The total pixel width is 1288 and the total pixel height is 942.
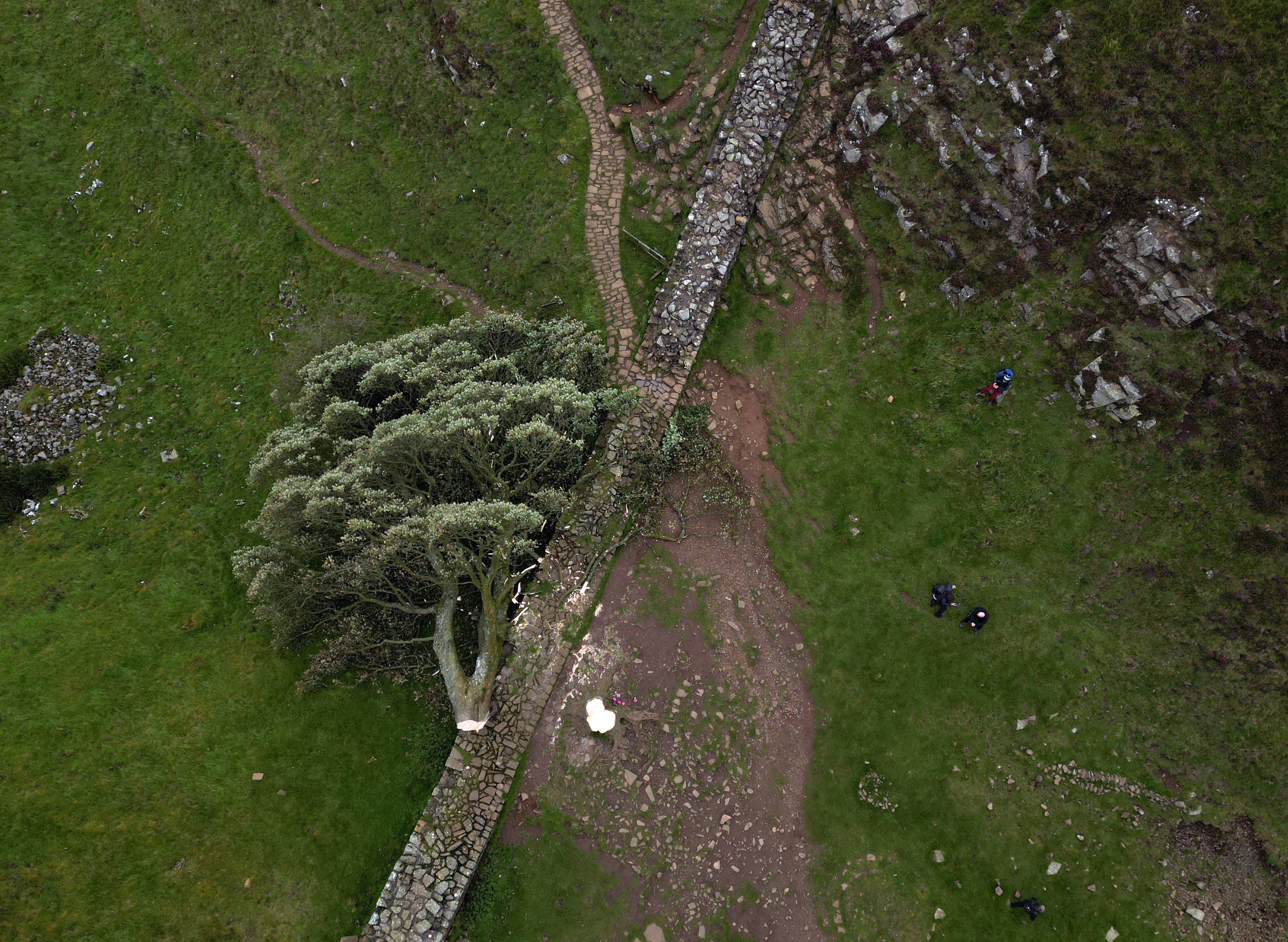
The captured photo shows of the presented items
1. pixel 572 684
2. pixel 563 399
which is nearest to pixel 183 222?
pixel 563 399

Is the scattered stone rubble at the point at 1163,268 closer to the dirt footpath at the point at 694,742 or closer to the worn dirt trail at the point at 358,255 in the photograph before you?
the dirt footpath at the point at 694,742

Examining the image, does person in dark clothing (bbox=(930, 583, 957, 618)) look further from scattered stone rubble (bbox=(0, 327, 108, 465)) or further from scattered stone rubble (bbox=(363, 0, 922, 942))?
scattered stone rubble (bbox=(0, 327, 108, 465))

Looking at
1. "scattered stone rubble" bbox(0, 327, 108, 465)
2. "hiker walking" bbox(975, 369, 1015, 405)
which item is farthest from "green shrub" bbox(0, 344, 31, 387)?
"hiker walking" bbox(975, 369, 1015, 405)

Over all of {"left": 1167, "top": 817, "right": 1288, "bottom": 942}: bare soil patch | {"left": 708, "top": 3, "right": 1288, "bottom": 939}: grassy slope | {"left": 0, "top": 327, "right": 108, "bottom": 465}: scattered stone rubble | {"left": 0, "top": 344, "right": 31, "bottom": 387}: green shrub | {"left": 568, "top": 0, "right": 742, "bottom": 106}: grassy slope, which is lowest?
{"left": 1167, "top": 817, "right": 1288, "bottom": 942}: bare soil patch

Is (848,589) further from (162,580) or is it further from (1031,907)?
(162,580)

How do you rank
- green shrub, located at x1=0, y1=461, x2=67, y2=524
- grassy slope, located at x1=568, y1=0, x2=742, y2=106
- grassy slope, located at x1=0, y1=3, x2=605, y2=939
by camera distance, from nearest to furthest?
grassy slope, located at x1=0, y1=3, x2=605, y2=939, grassy slope, located at x1=568, y1=0, x2=742, y2=106, green shrub, located at x1=0, y1=461, x2=67, y2=524

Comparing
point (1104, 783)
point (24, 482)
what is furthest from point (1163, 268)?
point (24, 482)
